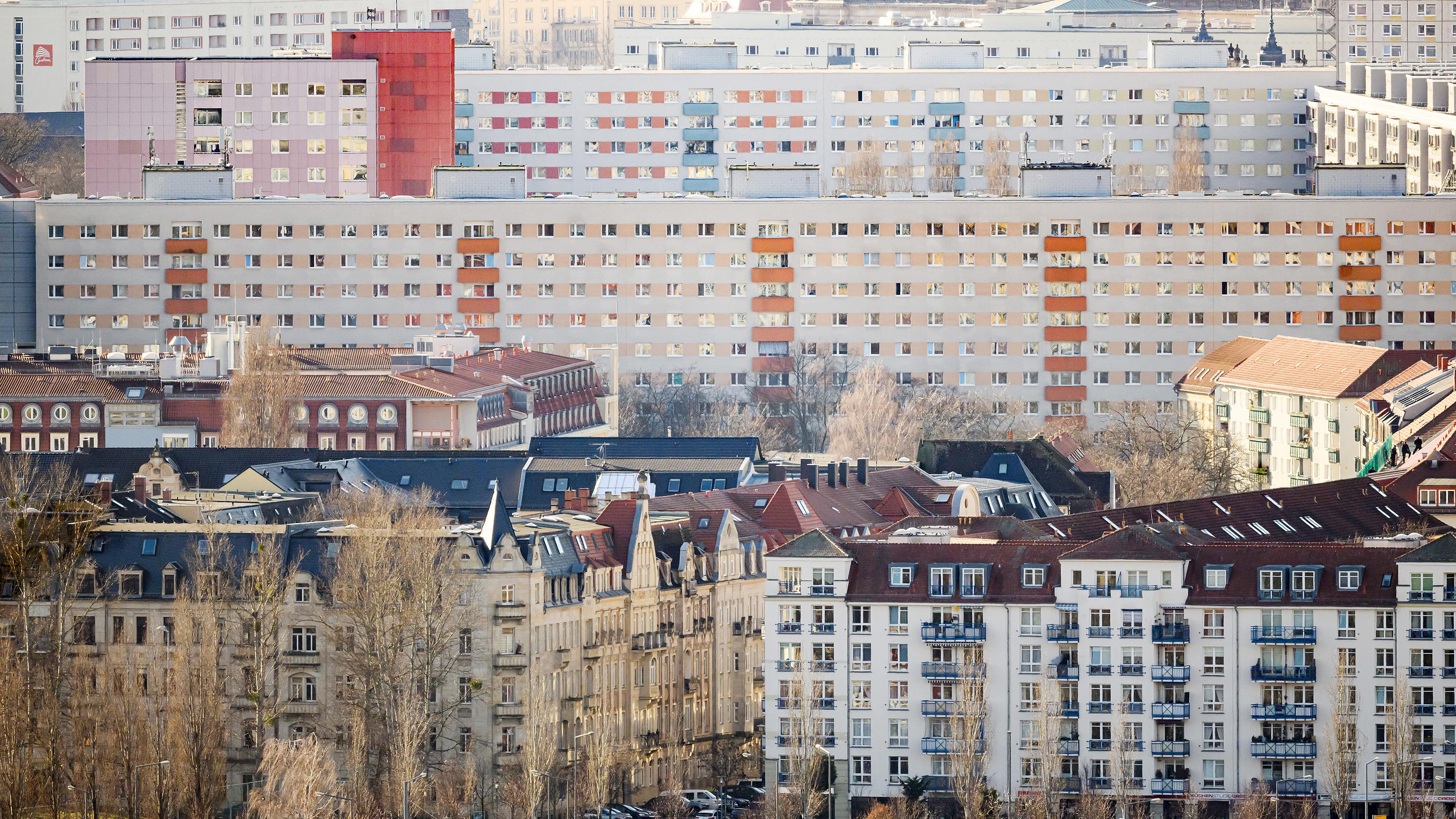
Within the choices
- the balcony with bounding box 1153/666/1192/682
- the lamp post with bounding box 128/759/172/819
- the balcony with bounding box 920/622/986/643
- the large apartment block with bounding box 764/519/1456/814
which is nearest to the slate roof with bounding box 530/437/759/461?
the large apartment block with bounding box 764/519/1456/814

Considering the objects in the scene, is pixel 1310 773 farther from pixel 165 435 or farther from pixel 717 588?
pixel 165 435

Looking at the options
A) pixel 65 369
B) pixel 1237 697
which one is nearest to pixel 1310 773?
pixel 1237 697

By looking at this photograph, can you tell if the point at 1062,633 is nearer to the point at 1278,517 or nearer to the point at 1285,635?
the point at 1285,635

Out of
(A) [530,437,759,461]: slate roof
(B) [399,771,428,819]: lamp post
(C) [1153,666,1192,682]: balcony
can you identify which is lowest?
(B) [399,771,428,819]: lamp post

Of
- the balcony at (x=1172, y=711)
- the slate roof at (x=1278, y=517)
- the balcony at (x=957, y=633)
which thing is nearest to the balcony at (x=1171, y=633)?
the balcony at (x=1172, y=711)

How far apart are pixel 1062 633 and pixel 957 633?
3635mm

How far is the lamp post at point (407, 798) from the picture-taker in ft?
382

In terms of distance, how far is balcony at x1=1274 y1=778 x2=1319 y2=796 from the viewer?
127 meters

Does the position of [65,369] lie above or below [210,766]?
above

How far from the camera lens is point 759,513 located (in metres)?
157

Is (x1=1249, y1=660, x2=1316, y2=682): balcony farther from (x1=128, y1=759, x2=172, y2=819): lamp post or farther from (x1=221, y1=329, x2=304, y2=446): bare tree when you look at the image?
(x1=221, y1=329, x2=304, y2=446): bare tree

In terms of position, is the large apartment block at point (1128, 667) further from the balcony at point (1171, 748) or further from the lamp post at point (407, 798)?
the lamp post at point (407, 798)

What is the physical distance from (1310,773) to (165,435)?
7729cm

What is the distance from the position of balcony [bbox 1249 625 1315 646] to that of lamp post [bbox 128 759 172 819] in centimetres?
3699
